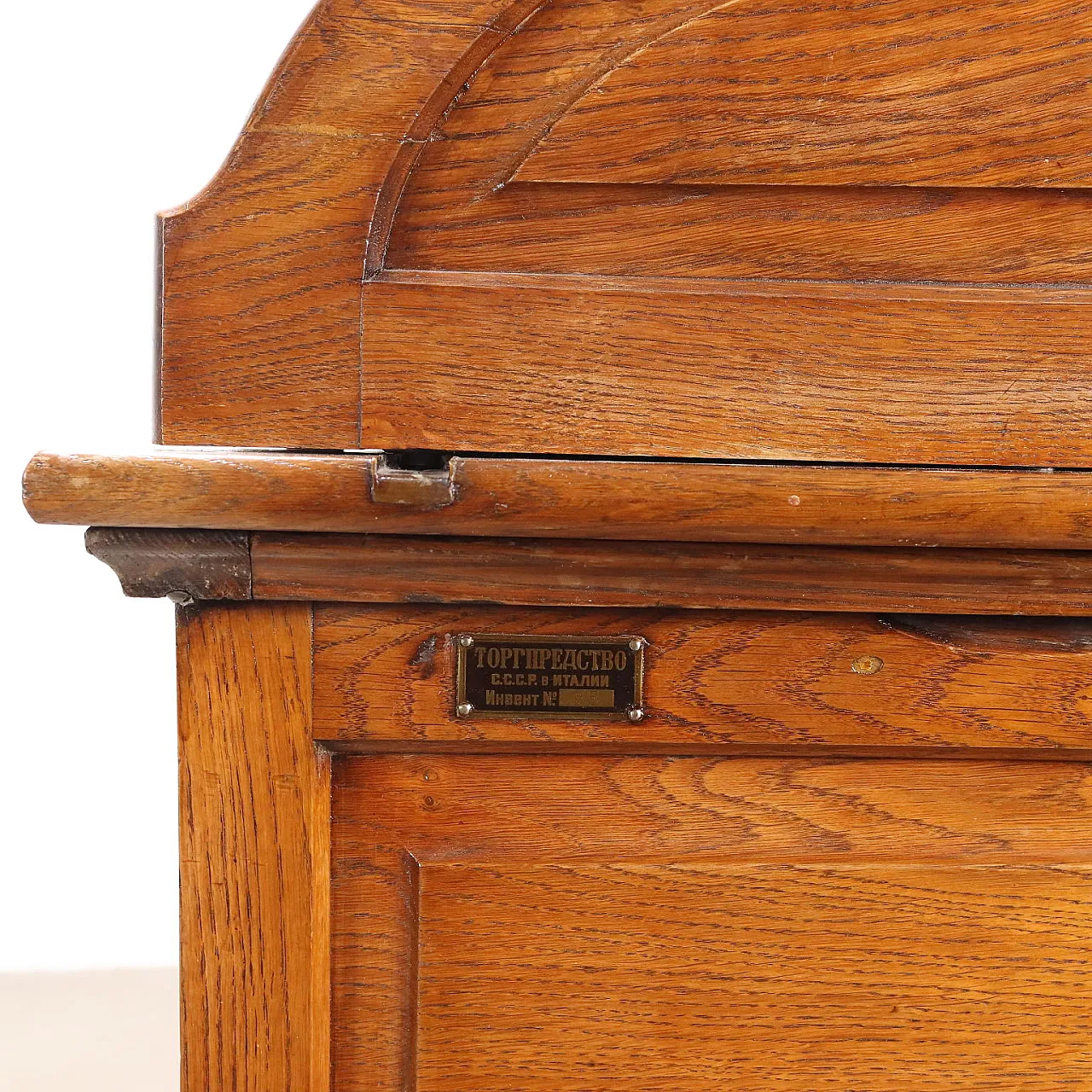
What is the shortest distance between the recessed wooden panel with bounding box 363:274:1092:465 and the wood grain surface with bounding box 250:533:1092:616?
54 millimetres

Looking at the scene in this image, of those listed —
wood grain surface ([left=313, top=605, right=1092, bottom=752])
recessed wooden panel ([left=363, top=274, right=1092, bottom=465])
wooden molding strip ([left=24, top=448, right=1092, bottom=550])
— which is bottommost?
wood grain surface ([left=313, top=605, right=1092, bottom=752])

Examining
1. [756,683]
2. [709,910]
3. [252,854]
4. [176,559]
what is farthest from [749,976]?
[176,559]

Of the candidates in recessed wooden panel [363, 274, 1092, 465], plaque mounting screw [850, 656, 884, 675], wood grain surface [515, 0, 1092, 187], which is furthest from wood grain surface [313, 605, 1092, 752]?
wood grain surface [515, 0, 1092, 187]

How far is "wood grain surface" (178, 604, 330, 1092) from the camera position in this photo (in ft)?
2.39

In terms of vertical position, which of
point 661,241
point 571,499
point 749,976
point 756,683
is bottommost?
point 749,976

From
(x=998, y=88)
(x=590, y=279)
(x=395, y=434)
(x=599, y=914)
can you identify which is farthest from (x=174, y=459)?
(x=998, y=88)

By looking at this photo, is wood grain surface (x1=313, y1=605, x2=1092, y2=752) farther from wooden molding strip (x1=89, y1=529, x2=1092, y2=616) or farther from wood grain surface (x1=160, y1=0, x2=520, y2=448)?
wood grain surface (x1=160, y1=0, x2=520, y2=448)

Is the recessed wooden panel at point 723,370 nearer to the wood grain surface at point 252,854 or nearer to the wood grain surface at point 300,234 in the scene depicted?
the wood grain surface at point 300,234

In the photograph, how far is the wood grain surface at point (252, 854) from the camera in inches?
28.6

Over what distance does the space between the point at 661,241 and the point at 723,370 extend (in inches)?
3.1

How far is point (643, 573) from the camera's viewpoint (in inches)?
28.0

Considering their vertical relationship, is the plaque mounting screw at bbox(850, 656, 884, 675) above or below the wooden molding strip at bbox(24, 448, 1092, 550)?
below

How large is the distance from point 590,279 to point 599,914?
36 cm

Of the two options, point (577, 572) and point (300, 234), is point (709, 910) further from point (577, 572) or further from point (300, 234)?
point (300, 234)
